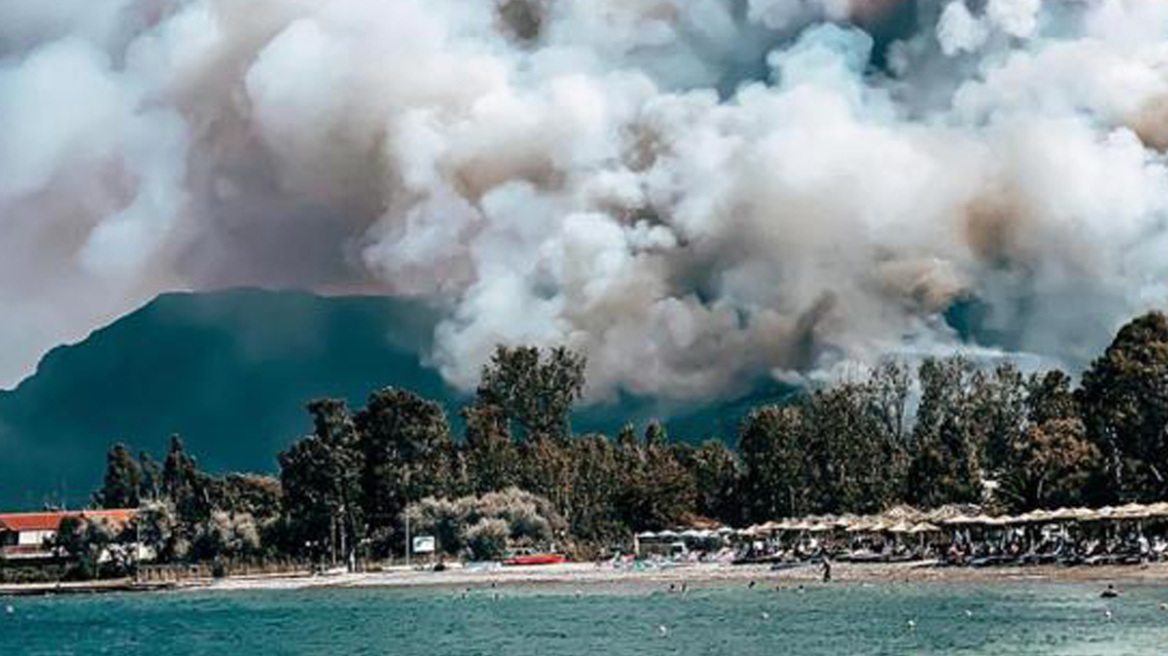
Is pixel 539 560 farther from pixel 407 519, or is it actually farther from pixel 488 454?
pixel 488 454

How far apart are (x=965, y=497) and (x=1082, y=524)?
915 inches

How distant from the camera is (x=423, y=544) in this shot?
135 metres

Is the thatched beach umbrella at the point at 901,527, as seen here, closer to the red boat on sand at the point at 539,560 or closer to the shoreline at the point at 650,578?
the shoreline at the point at 650,578

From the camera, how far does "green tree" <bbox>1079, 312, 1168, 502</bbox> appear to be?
102312mm

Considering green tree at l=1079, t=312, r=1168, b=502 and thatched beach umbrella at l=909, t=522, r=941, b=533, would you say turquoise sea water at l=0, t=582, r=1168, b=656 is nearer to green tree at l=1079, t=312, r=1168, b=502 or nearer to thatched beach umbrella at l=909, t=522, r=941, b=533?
thatched beach umbrella at l=909, t=522, r=941, b=533

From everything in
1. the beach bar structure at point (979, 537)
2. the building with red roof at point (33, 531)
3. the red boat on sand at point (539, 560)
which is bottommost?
the beach bar structure at point (979, 537)

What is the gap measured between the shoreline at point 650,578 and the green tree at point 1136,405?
54.6ft

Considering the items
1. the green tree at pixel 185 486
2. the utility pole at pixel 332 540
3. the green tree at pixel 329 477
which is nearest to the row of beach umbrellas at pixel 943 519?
the green tree at pixel 329 477

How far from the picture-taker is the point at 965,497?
119 metres

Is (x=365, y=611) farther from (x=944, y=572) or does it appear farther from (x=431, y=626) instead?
(x=944, y=572)

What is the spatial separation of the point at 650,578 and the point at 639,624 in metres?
35.4

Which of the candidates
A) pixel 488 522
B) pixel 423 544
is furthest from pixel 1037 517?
pixel 423 544

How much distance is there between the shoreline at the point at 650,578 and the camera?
82.3 m

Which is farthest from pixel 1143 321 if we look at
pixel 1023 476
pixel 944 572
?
pixel 944 572
